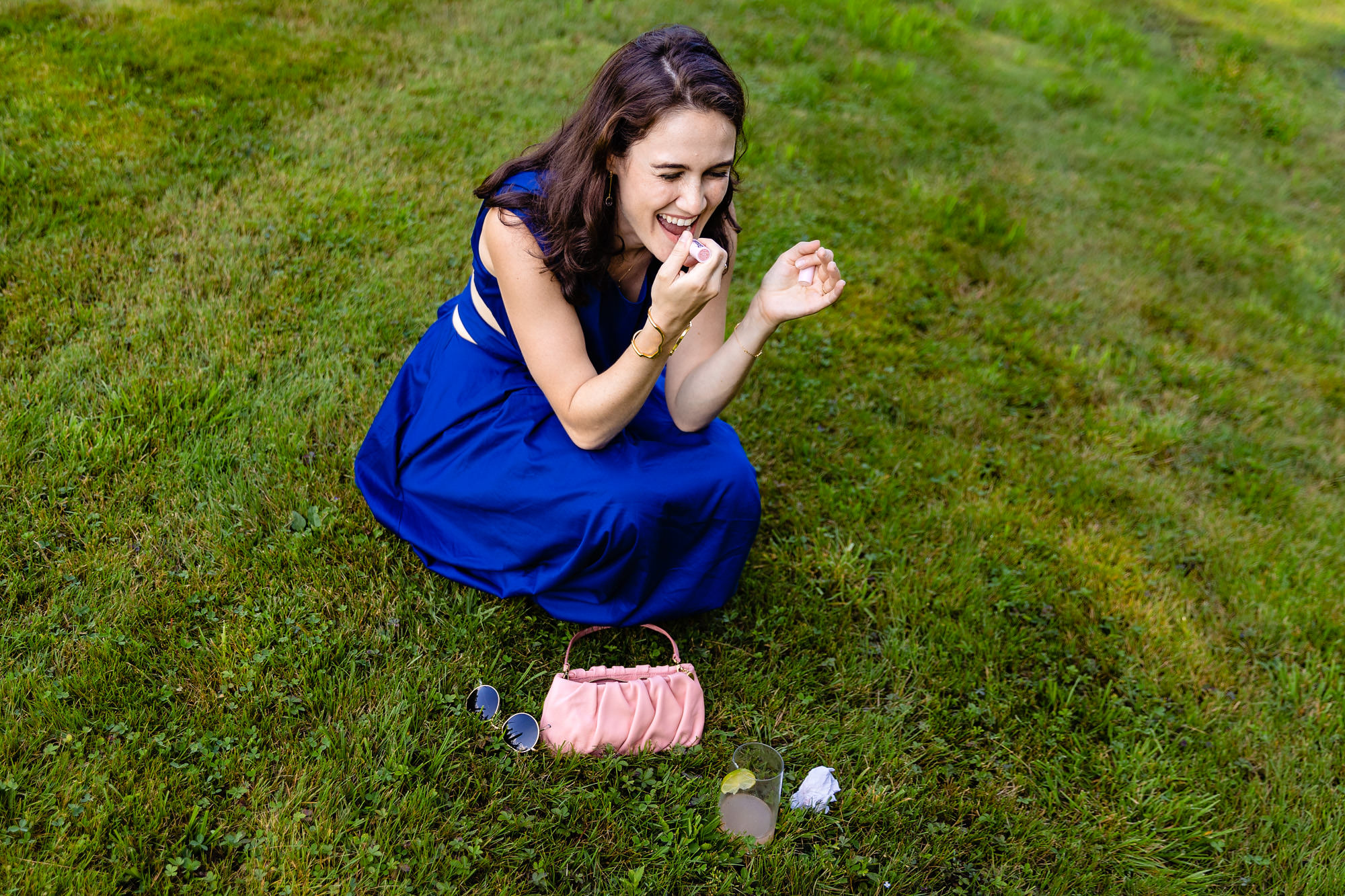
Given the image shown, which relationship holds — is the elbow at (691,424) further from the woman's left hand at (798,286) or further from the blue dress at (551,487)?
the woman's left hand at (798,286)

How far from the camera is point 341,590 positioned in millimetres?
2707

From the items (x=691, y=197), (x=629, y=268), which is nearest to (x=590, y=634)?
(x=629, y=268)

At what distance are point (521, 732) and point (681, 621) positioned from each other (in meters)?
0.68

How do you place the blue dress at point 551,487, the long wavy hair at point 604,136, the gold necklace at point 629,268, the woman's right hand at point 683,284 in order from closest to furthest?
the woman's right hand at point 683,284, the long wavy hair at point 604,136, the blue dress at point 551,487, the gold necklace at point 629,268

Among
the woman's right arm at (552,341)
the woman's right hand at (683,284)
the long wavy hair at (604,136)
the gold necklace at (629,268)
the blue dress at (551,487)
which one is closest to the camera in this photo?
the woman's right hand at (683,284)

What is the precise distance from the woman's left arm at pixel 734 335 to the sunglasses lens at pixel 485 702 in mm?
928

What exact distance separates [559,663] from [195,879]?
1038mm

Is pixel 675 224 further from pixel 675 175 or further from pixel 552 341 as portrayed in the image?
pixel 552 341

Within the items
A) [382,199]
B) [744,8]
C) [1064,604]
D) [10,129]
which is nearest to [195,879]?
[1064,604]

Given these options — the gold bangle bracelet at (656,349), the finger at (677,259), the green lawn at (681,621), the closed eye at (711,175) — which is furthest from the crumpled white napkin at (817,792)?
the closed eye at (711,175)

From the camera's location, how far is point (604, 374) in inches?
91.9

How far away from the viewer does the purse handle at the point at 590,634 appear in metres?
2.53

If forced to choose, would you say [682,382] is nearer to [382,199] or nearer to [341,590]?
[341,590]

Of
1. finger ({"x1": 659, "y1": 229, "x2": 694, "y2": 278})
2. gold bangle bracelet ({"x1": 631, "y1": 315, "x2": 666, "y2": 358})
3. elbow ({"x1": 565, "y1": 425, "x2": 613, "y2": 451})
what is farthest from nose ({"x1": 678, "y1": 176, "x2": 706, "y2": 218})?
elbow ({"x1": 565, "y1": 425, "x2": 613, "y2": 451})
